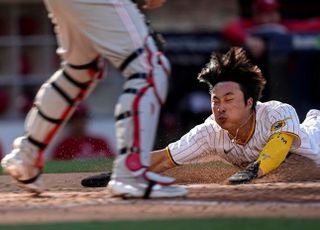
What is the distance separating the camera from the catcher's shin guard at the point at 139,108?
521 cm

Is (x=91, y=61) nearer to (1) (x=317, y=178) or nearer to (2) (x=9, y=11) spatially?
(1) (x=317, y=178)

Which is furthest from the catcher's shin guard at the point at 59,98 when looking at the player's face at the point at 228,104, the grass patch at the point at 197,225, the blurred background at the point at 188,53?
the blurred background at the point at 188,53

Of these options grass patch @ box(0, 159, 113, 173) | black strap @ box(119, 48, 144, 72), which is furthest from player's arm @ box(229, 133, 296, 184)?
grass patch @ box(0, 159, 113, 173)

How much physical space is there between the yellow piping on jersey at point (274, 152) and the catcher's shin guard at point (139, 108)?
1440 millimetres

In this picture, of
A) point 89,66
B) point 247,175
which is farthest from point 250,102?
point 89,66

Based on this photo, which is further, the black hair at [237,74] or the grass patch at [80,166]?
the grass patch at [80,166]

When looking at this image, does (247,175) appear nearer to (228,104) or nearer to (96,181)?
(228,104)

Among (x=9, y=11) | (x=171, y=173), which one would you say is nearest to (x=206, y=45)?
(x=9, y=11)

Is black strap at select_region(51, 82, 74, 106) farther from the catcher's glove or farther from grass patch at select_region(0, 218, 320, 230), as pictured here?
the catcher's glove

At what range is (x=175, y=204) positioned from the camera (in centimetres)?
516

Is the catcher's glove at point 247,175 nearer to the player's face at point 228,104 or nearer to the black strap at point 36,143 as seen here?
the player's face at point 228,104

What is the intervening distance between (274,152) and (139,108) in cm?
162

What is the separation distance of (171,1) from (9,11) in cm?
247

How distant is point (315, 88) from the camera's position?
14.2m
